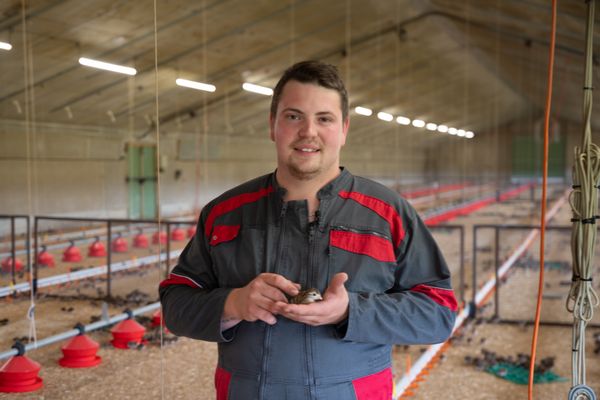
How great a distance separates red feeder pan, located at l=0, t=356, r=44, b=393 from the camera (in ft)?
14.1

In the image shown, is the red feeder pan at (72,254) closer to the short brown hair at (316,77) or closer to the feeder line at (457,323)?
the feeder line at (457,323)

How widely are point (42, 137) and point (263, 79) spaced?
16.6ft

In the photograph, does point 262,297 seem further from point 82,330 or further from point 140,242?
point 140,242

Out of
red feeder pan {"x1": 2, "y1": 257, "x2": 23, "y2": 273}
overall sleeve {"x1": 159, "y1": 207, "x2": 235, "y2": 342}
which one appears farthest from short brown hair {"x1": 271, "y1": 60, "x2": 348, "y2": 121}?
red feeder pan {"x1": 2, "y1": 257, "x2": 23, "y2": 273}

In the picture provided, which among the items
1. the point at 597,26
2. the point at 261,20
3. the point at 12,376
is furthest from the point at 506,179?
the point at 12,376

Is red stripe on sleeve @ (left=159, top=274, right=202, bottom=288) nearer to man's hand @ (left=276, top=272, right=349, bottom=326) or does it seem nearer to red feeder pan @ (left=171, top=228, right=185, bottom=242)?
man's hand @ (left=276, top=272, right=349, bottom=326)

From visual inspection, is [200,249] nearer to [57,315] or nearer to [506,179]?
[57,315]

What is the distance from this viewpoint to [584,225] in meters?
2.32

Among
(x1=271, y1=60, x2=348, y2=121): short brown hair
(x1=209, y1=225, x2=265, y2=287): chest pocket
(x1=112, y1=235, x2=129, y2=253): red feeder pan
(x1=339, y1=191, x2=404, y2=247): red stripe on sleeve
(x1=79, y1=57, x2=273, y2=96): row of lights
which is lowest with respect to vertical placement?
(x1=112, y1=235, x2=129, y2=253): red feeder pan

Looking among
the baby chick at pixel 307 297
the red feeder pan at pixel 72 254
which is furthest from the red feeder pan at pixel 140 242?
the baby chick at pixel 307 297

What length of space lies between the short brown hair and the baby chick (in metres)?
0.49

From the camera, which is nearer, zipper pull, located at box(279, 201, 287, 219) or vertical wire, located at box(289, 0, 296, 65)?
zipper pull, located at box(279, 201, 287, 219)

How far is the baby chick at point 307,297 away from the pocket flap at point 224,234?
32 centimetres

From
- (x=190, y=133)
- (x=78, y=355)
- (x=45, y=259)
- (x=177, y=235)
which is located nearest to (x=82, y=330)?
(x=78, y=355)
